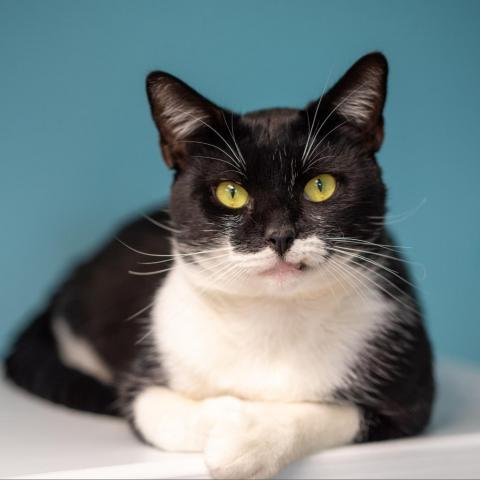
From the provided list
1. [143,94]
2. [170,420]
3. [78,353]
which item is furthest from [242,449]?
[143,94]

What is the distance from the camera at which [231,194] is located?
56.2 inches

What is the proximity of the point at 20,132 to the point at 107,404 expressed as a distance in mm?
820

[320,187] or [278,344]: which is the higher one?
[320,187]

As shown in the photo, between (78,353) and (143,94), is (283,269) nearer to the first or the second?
(78,353)

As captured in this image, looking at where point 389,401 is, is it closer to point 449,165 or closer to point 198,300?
point 198,300

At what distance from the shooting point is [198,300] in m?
1.55

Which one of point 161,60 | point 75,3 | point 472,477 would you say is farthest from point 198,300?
point 75,3

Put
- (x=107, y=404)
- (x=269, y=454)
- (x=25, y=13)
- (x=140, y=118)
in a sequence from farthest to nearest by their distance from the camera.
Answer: (x=140, y=118) < (x=25, y=13) < (x=107, y=404) < (x=269, y=454)

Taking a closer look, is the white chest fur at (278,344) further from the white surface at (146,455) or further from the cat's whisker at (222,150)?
the cat's whisker at (222,150)

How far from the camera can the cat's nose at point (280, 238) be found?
1312 millimetres

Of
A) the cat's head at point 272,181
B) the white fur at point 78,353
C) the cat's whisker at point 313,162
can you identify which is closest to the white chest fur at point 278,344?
the cat's head at point 272,181

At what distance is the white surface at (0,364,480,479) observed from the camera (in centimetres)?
136

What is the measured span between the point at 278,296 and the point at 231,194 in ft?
0.67

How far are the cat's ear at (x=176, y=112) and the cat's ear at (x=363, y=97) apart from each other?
0.22m
